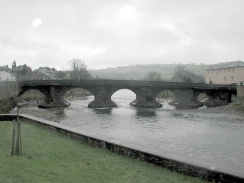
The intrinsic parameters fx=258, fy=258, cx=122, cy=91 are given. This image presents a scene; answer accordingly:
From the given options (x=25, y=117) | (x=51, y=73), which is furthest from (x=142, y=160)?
(x=51, y=73)

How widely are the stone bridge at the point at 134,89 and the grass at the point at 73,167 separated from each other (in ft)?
137

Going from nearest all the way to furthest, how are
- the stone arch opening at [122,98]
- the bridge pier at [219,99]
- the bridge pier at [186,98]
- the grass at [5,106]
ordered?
1. the grass at [5,106]
2. the bridge pier at [219,99]
3. the bridge pier at [186,98]
4. the stone arch opening at [122,98]

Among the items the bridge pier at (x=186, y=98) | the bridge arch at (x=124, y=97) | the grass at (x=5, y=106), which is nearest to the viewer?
the grass at (x=5, y=106)

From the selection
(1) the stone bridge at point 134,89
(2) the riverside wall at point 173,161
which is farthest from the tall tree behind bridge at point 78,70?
(2) the riverside wall at point 173,161

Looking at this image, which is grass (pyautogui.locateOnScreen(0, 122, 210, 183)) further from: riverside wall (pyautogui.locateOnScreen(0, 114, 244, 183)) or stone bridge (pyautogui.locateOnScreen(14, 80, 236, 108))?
stone bridge (pyautogui.locateOnScreen(14, 80, 236, 108))

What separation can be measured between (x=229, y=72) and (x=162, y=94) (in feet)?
63.2

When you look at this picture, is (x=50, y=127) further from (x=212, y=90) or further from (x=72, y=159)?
(x=212, y=90)

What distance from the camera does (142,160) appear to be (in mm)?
8180

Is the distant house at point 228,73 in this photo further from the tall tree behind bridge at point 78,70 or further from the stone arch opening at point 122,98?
the tall tree behind bridge at point 78,70

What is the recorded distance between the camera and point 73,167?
7234 mm

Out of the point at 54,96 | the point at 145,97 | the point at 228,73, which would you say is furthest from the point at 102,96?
the point at 228,73

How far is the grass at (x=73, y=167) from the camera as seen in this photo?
6.33 metres

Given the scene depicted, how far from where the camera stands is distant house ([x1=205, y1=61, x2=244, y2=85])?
66.4 meters

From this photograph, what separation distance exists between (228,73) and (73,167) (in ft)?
232
